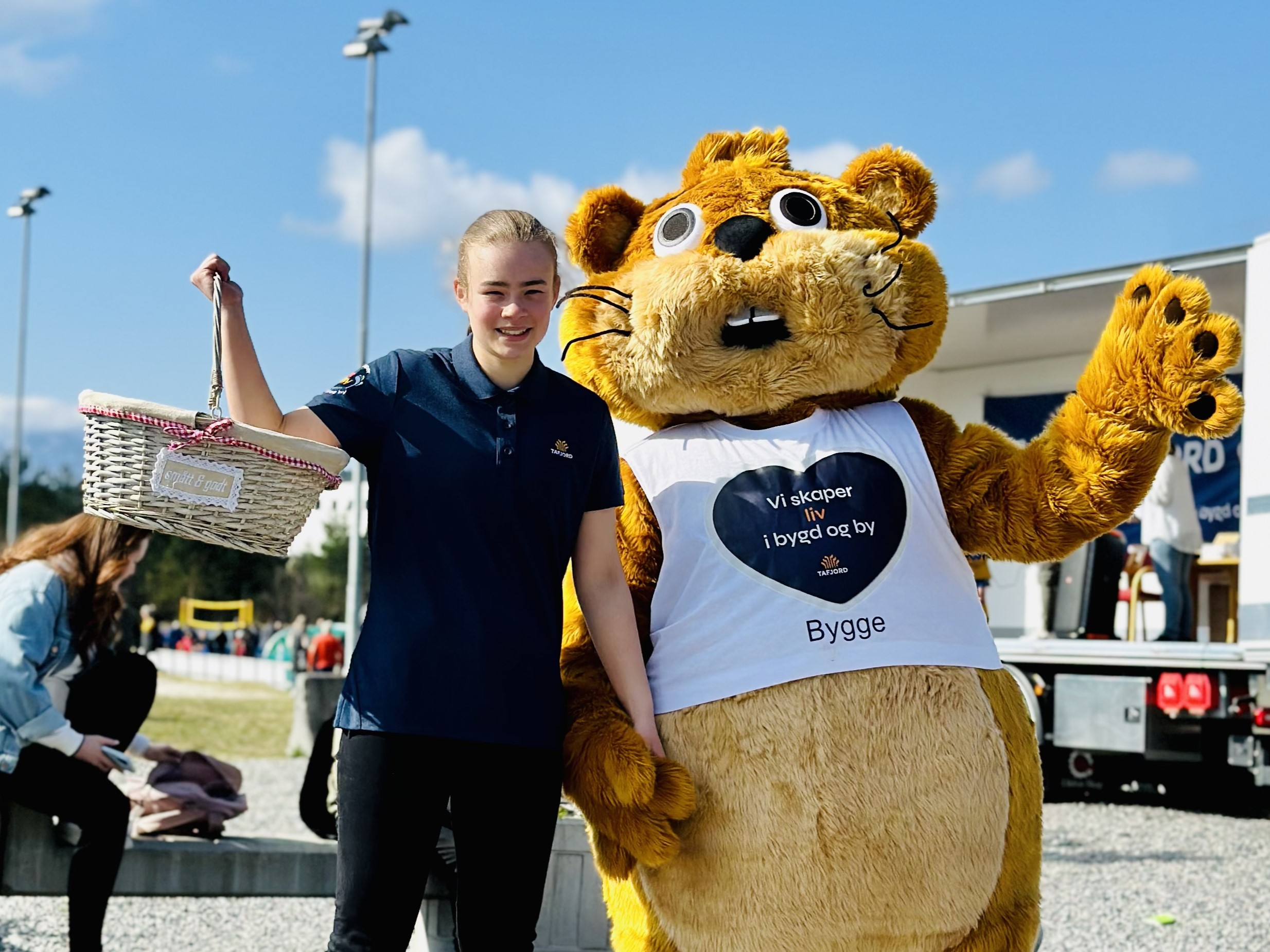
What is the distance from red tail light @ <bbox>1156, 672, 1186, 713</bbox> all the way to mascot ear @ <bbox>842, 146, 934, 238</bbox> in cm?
491

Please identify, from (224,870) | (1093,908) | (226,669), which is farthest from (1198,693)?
(226,669)

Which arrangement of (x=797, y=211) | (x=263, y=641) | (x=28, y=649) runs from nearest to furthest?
(x=797, y=211)
(x=28, y=649)
(x=263, y=641)

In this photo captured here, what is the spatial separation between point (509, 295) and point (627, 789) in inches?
35.7

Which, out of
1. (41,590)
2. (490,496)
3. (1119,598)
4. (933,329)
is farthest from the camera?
(1119,598)

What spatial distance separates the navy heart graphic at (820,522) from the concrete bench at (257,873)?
4.75 feet

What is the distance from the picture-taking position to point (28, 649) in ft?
12.9

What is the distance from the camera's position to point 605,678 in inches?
104

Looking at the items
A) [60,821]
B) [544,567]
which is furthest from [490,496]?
[60,821]

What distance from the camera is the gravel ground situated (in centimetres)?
520

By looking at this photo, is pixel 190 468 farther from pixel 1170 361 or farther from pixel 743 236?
pixel 1170 361

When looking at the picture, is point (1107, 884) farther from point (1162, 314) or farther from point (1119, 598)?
point (1162, 314)

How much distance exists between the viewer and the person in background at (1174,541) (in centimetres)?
773

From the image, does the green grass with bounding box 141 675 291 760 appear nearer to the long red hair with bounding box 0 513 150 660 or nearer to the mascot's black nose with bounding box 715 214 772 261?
the long red hair with bounding box 0 513 150 660

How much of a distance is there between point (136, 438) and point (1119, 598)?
27.4 feet
